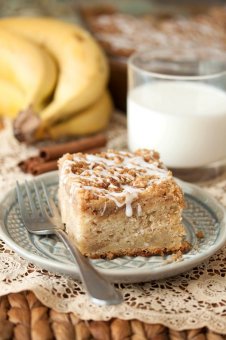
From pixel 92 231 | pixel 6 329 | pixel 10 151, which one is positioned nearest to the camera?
pixel 6 329

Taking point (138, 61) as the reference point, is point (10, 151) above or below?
below

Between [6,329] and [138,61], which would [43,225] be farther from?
[138,61]

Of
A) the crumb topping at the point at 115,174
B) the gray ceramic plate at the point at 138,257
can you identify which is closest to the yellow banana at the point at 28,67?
the gray ceramic plate at the point at 138,257

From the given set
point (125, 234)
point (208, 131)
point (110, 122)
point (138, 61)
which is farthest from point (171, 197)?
point (110, 122)

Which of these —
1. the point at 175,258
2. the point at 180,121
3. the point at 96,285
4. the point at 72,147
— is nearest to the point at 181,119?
Result: the point at 180,121

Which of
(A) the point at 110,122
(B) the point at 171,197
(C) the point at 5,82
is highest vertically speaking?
(B) the point at 171,197

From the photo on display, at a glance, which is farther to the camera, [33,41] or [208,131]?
[33,41]

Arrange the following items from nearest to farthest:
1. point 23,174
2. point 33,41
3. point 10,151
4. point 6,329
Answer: point 6,329
point 23,174
point 10,151
point 33,41

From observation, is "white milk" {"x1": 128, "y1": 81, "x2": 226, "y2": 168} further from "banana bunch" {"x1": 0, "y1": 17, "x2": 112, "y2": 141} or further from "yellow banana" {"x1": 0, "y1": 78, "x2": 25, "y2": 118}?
"yellow banana" {"x1": 0, "y1": 78, "x2": 25, "y2": 118}

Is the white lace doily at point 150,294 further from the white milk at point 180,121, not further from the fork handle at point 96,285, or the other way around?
the white milk at point 180,121
